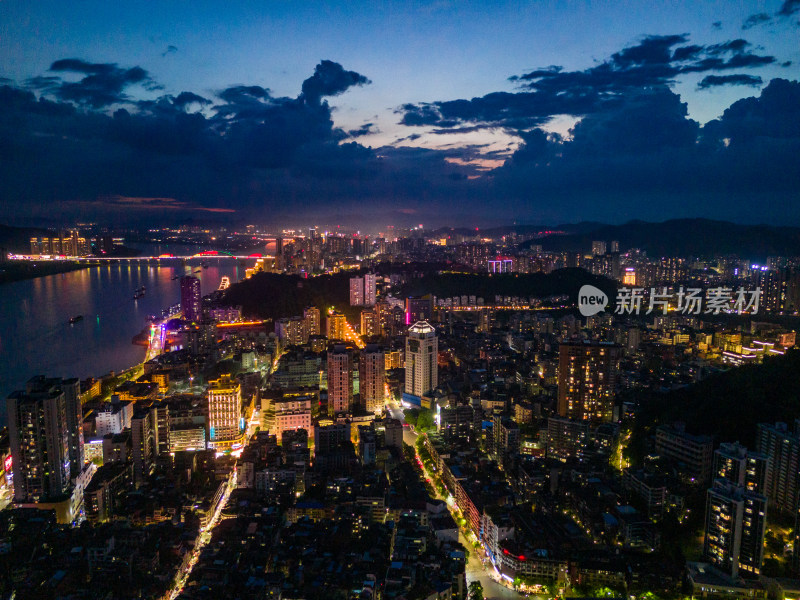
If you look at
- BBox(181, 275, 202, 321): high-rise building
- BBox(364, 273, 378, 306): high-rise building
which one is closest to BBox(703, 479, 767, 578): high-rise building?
BBox(364, 273, 378, 306): high-rise building

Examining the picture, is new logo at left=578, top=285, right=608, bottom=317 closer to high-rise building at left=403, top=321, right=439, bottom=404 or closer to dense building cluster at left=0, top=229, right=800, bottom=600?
dense building cluster at left=0, top=229, right=800, bottom=600

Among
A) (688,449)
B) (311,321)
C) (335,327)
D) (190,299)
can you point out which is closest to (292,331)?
(311,321)

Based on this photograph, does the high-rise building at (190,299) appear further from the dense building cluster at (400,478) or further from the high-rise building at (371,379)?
the high-rise building at (371,379)

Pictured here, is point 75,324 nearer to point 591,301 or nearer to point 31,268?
point 31,268

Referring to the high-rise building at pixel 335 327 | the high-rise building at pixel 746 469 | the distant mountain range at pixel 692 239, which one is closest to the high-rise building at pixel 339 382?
the high-rise building at pixel 335 327

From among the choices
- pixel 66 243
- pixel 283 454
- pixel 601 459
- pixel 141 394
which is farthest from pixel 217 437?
pixel 66 243
